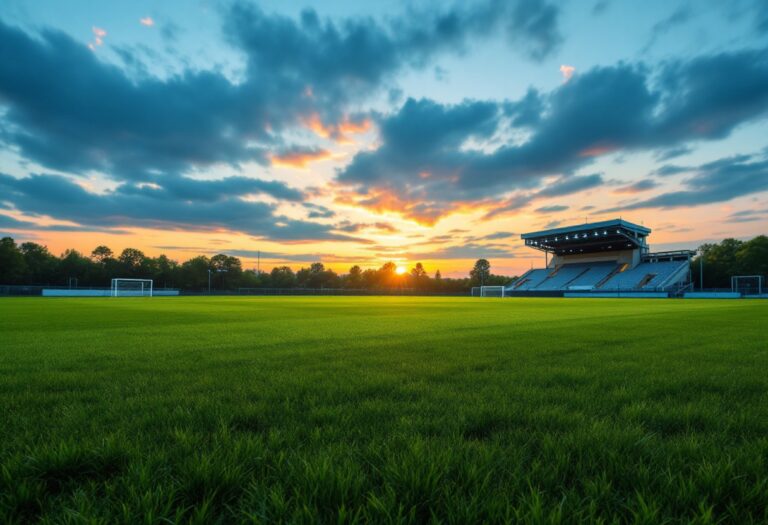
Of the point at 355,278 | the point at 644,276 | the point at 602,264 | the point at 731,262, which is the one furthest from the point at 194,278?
the point at 731,262

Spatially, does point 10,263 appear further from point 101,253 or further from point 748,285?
point 748,285

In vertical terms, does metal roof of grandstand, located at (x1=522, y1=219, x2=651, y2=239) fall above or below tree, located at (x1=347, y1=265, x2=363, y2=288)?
above

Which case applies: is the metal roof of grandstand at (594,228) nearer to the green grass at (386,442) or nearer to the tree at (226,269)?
the green grass at (386,442)

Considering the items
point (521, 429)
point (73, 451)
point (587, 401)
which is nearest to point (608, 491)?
point (521, 429)

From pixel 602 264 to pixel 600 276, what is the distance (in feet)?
17.5

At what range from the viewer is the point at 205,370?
4797 millimetres

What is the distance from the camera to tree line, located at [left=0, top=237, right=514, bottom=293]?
88.4 metres

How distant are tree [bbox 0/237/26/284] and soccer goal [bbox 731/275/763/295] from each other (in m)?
129

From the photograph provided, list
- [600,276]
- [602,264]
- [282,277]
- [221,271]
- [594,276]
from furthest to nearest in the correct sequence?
[282,277], [221,271], [602,264], [594,276], [600,276]

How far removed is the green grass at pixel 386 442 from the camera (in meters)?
1.67

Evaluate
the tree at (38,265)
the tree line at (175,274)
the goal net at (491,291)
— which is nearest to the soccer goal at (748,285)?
the goal net at (491,291)

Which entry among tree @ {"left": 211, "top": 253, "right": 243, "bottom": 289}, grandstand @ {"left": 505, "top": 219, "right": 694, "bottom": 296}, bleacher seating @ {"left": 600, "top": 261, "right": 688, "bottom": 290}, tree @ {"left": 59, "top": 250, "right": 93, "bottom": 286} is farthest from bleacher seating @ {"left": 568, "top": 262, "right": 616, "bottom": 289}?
tree @ {"left": 59, "top": 250, "right": 93, "bottom": 286}

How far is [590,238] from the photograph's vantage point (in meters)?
65.2

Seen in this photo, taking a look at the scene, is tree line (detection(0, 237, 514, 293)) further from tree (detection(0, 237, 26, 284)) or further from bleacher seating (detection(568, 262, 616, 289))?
bleacher seating (detection(568, 262, 616, 289))
